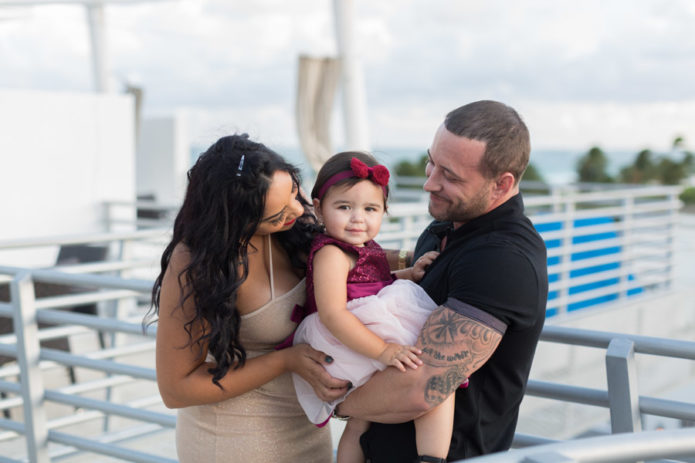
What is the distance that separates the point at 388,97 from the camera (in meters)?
41.2

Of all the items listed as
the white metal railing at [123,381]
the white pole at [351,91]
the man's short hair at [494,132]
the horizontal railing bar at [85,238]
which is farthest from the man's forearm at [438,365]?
the white pole at [351,91]

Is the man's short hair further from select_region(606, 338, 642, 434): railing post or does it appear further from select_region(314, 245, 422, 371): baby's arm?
select_region(606, 338, 642, 434): railing post

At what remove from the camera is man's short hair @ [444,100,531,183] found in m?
1.64

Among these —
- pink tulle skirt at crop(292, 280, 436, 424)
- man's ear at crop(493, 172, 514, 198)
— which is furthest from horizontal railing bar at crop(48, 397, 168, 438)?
man's ear at crop(493, 172, 514, 198)

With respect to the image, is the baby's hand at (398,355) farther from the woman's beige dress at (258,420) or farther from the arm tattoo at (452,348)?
the woman's beige dress at (258,420)

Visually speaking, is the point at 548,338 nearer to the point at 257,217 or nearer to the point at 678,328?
the point at 257,217

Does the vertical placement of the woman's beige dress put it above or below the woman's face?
below

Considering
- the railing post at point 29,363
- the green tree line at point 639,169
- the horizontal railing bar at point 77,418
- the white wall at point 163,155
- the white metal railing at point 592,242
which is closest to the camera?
the railing post at point 29,363

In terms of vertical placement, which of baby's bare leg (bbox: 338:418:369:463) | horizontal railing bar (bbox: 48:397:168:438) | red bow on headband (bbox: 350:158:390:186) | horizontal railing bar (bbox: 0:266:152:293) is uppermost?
red bow on headband (bbox: 350:158:390:186)

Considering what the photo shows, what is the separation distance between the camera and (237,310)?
1678 mm

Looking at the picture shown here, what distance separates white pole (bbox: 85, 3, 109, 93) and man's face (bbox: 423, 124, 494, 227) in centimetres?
845

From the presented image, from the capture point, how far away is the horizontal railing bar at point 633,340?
1803mm

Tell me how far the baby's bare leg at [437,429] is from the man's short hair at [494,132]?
530 mm

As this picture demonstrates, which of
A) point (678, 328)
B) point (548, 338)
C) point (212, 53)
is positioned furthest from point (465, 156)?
point (212, 53)
